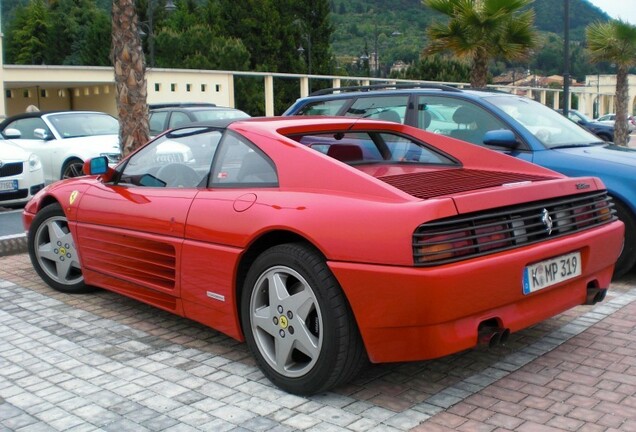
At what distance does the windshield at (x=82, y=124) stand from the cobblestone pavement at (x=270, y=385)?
25.0 feet

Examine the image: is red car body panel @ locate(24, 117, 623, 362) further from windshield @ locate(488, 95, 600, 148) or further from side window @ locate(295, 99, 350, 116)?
side window @ locate(295, 99, 350, 116)

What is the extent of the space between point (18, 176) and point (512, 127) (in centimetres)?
657

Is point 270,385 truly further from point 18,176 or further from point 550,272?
point 18,176

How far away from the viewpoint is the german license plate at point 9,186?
30.8 ft

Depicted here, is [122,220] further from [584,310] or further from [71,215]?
[584,310]

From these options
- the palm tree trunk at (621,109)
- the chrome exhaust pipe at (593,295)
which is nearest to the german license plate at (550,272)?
the chrome exhaust pipe at (593,295)

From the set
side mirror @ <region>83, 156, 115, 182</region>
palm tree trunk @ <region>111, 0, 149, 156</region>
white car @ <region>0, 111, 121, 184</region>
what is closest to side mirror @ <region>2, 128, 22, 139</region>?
white car @ <region>0, 111, 121, 184</region>

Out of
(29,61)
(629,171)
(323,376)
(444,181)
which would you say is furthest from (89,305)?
(29,61)

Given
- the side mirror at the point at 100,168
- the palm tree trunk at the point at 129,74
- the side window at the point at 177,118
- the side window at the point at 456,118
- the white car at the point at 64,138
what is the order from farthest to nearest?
1. the side window at the point at 177,118
2. the white car at the point at 64,138
3. the palm tree trunk at the point at 129,74
4. the side window at the point at 456,118
5. the side mirror at the point at 100,168

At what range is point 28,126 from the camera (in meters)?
12.3

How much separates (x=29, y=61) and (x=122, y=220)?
63.5m

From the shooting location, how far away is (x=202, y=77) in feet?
96.4

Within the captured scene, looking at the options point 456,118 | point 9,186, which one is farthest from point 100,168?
point 9,186

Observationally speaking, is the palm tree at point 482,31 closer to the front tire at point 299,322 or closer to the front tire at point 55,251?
the front tire at point 55,251
